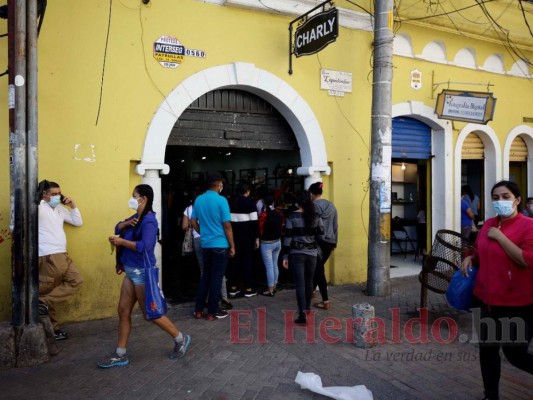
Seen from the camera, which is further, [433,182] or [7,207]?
[433,182]

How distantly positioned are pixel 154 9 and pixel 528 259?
5.53 m

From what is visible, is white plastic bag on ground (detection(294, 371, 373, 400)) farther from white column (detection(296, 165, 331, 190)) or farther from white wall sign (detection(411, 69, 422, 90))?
white wall sign (detection(411, 69, 422, 90))

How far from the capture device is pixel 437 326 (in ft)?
18.7

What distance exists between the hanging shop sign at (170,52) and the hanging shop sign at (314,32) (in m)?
1.65

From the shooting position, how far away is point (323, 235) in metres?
6.36

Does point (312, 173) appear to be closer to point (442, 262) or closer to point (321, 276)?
point (321, 276)

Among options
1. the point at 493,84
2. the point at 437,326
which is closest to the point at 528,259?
the point at 437,326

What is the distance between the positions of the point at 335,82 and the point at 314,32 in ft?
4.08

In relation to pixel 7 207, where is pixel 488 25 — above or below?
above

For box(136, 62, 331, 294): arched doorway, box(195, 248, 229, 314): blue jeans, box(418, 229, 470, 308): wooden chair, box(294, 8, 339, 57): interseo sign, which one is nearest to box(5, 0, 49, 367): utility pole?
box(136, 62, 331, 294): arched doorway

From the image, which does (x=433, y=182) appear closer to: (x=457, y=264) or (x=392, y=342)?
(x=457, y=264)

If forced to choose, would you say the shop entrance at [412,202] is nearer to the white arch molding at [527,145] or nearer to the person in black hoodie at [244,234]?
the white arch molding at [527,145]

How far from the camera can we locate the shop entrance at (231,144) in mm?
6965

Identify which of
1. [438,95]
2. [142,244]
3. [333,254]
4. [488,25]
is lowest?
[333,254]
